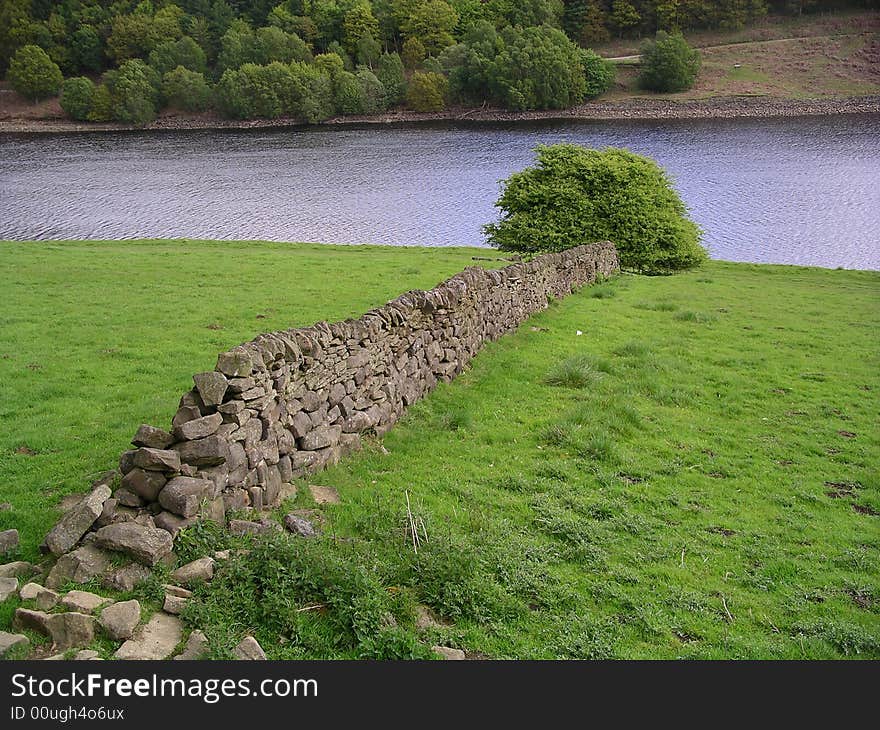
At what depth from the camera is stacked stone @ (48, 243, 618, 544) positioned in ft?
22.7

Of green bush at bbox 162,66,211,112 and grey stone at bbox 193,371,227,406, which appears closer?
grey stone at bbox 193,371,227,406

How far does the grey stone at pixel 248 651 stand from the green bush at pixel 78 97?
108 metres

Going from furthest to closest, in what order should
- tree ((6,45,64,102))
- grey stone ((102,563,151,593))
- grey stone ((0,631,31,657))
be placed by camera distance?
tree ((6,45,64,102))
grey stone ((102,563,151,593))
grey stone ((0,631,31,657))

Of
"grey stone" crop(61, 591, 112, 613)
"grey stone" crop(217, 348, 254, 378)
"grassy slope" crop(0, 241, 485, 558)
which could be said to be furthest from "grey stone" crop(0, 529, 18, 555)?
"grey stone" crop(217, 348, 254, 378)

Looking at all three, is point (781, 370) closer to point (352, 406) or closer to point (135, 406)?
point (352, 406)

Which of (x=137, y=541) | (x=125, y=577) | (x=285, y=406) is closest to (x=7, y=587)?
(x=125, y=577)

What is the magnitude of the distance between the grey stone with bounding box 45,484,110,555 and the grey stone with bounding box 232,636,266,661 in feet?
6.68

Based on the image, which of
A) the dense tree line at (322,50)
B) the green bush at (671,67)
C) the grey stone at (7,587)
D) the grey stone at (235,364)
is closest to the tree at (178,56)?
the dense tree line at (322,50)

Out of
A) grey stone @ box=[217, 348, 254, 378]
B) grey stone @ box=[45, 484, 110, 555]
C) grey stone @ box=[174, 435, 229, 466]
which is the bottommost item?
grey stone @ box=[45, 484, 110, 555]

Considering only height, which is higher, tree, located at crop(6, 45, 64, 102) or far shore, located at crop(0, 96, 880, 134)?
tree, located at crop(6, 45, 64, 102)

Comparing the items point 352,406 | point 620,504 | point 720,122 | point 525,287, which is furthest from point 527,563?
point 720,122

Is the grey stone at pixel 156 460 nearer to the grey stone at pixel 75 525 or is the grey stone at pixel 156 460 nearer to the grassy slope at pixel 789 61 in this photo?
the grey stone at pixel 75 525

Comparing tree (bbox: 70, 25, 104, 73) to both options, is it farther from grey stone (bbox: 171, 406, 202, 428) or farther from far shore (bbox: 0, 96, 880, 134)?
grey stone (bbox: 171, 406, 202, 428)

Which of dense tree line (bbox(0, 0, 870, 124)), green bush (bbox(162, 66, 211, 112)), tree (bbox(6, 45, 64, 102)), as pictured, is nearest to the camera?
dense tree line (bbox(0, 0, 870, 124))
